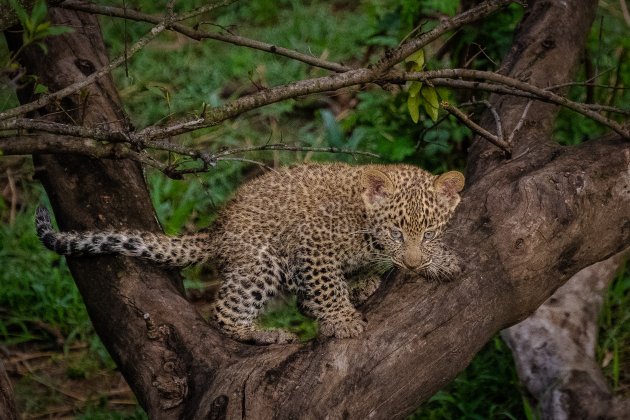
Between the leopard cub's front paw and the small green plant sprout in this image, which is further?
the small green plant sprout

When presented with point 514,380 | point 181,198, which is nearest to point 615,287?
point 514,380

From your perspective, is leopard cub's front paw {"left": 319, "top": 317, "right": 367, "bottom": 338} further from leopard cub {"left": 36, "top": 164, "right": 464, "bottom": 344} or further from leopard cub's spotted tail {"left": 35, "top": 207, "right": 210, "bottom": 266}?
leopard cub's spotted tail {"left": 35, "top": 207, "right": 210, "bottom": 266}

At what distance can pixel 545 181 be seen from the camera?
5.70m

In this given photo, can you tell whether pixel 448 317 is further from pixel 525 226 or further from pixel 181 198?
pixel 181 198

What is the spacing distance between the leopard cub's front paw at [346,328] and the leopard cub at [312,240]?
31 cm

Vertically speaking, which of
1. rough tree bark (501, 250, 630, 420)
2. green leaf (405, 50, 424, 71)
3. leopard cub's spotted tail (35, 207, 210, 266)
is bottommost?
rough tree bark (501, 250, 630, 420)

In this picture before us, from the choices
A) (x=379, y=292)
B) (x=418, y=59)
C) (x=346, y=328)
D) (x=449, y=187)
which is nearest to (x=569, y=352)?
(x=449, y=187)

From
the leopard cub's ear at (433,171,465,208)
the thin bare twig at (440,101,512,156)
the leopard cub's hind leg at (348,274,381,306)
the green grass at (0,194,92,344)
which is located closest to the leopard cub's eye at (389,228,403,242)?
the leopard cub's ear at (433,171,465,208)

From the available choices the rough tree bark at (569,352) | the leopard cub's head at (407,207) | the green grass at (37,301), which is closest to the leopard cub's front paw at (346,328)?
the leopard cub's head at (407,207)

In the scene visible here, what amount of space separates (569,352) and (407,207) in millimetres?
1755

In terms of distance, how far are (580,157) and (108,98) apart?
10.2 ft

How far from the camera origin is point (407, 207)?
5.98m

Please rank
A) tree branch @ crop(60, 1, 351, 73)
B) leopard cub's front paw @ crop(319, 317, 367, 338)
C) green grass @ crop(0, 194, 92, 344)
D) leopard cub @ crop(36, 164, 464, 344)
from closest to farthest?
leopard cub's front paw @ crop(319, 317, 367, 338), tree branch @ crop(60, 1, 351, 73), leopard cub @ crop(36, 164, 464, 344), green grass @ crop(0, 194, 92, 344)

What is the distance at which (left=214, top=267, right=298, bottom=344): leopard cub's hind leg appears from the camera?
19.6ft
